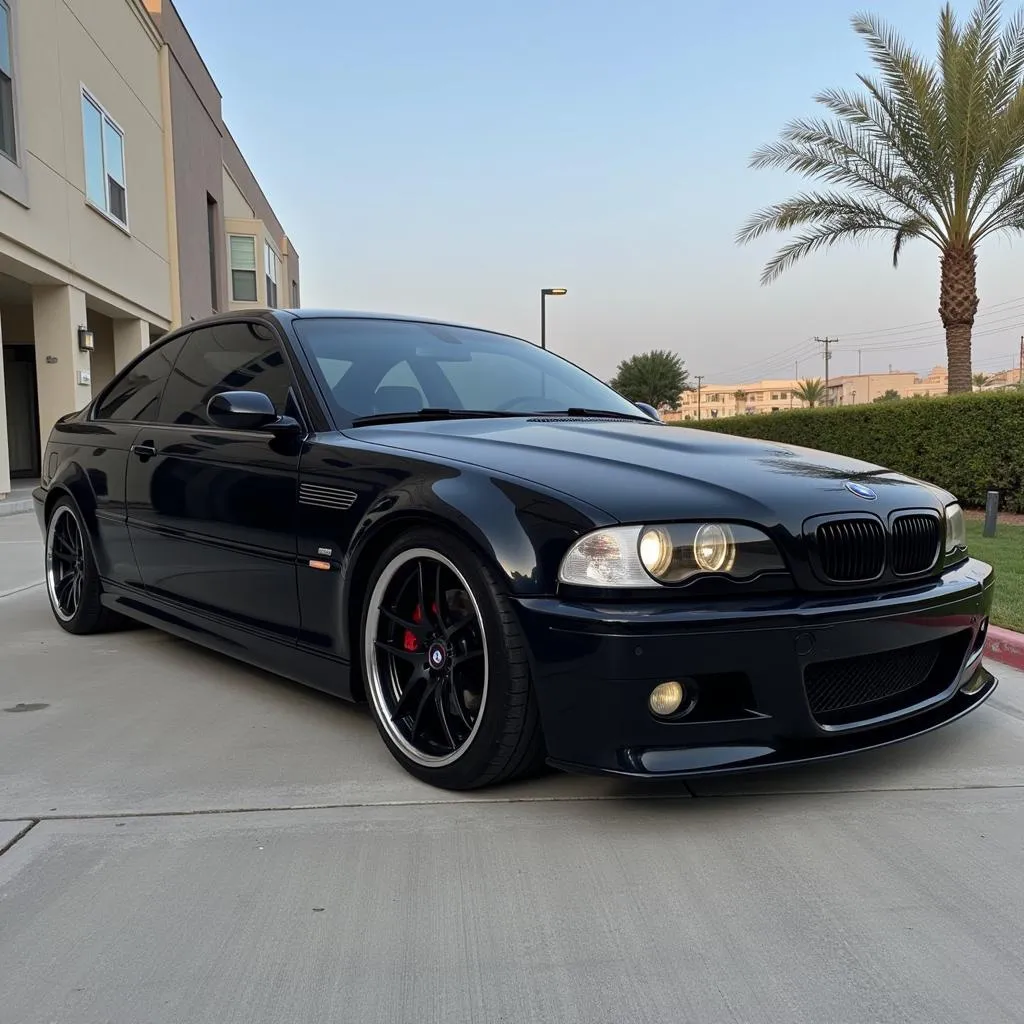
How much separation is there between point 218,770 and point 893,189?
48.4 feet

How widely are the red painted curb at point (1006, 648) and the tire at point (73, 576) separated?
168 inches

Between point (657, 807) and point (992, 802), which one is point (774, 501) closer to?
point (657, 807)

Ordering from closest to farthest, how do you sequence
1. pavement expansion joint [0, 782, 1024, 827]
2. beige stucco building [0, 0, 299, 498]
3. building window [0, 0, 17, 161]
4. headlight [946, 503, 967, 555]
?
pavement expansion joint [0, 782, 1024, 827], headlight [946, 503, 967, 555], building window [0, 0, 17, 161], beige stucco building [0, 0, 299, 498]

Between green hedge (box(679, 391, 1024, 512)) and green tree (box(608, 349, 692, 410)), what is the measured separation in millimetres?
43950

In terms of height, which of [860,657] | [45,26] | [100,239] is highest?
[45,26]

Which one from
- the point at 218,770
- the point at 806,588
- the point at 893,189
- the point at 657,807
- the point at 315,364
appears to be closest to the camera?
the point at 806,588

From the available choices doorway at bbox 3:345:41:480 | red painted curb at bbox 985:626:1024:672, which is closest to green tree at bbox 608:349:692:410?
doorway at bbox 3:345:41:480

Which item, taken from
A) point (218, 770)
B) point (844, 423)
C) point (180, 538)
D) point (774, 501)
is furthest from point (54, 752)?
point (844, 423)

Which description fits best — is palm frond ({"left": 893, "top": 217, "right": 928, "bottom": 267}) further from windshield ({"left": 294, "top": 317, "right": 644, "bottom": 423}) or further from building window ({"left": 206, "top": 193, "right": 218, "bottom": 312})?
building window ({"left": 206, "top": 193, "right": 218, "bottom": 312})

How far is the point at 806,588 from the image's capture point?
8.02ft

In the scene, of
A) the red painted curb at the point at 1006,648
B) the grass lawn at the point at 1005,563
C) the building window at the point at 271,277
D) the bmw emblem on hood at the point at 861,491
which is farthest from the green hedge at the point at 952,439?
the building window at the point at 271,277

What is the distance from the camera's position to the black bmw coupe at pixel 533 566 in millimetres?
2352

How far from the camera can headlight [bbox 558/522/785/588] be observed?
2.35 m

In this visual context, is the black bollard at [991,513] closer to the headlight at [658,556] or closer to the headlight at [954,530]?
the headlight at [954,530]
